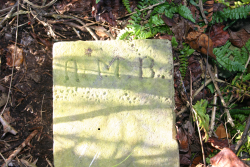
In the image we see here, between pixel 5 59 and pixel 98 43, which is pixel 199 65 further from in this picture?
pixel 5 59

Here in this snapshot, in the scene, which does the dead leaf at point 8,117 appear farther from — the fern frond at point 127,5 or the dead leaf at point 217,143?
the dead leaf at point 217,143

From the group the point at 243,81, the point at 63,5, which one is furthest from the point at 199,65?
the point at 63,5

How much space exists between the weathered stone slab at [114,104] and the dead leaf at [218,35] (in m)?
1.08

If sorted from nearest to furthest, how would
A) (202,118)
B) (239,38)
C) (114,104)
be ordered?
(114,104)
(202,118)
(239,38)

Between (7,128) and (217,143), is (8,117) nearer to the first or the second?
A: (7,128)

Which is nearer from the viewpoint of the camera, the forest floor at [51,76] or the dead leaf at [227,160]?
the dead leaf at [227,160]

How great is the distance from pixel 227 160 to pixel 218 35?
204 cm

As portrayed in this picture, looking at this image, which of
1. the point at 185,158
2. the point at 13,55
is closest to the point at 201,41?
the point at 185,158

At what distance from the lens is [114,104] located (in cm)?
258

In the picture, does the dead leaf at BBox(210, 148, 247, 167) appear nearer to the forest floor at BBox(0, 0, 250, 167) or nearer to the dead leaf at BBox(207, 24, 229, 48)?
the forest floor at BBox(0, 0, 250, 167)

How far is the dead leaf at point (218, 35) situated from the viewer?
10.3ft

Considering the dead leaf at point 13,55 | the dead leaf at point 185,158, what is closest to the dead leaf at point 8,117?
the dead leaf at point 13,55

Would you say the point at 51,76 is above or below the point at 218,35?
below

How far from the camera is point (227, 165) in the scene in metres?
2.40
